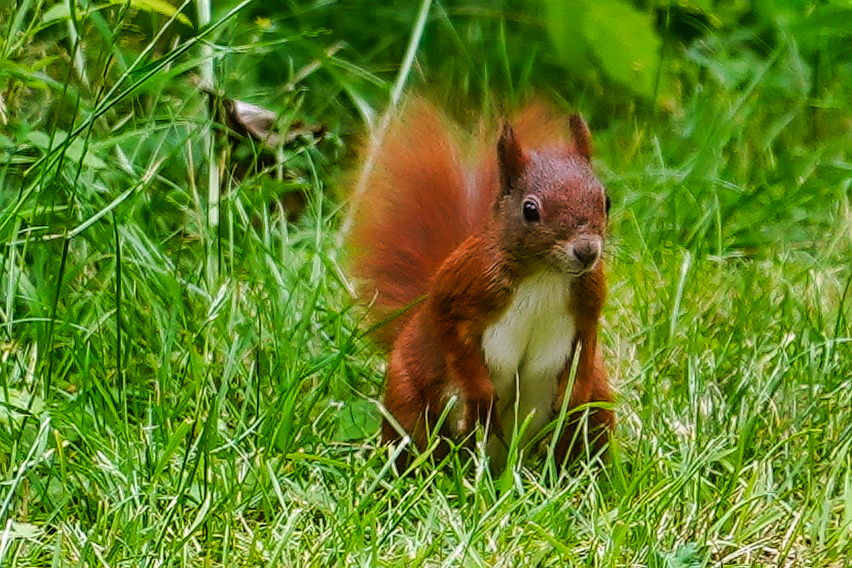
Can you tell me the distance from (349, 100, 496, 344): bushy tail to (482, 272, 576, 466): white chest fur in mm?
323

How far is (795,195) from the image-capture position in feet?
14.0

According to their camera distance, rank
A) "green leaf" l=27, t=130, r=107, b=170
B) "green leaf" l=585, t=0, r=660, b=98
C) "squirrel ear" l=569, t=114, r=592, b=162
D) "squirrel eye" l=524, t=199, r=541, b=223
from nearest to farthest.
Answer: "squirrel eye" l=524, t=199, r=541, b=223, "squirrel ear" l=569, t=114, r=592, b=162, "green leaf" l=27, t=130, r=107, b=170, "green leaf" l=585, t=0, r=660, b=98

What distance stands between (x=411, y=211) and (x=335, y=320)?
1.27 ft

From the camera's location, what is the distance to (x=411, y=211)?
3.34 metres

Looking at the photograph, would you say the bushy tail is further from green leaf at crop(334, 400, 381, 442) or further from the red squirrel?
green leaf at crop(334, 400, 381, 442)

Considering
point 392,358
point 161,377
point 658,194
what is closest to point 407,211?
point 392,358

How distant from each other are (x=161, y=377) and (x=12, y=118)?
119cm

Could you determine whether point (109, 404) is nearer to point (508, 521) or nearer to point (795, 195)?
point (508, 521)

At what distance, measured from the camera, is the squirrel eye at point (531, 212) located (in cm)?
287

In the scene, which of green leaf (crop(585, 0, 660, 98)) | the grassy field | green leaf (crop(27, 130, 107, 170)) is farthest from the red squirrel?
green leaf (crop(585, 0, 660, 98))

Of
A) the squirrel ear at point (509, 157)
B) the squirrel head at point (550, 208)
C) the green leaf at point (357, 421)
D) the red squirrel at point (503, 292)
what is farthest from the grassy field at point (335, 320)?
the squirrel ear at point (509, 157)

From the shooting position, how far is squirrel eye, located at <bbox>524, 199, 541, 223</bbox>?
2.87 meters

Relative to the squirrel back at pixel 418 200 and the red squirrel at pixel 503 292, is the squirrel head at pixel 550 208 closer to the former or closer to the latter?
the red squirrel at pixel 503 292

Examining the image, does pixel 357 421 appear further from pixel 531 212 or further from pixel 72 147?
pixel 72 147
